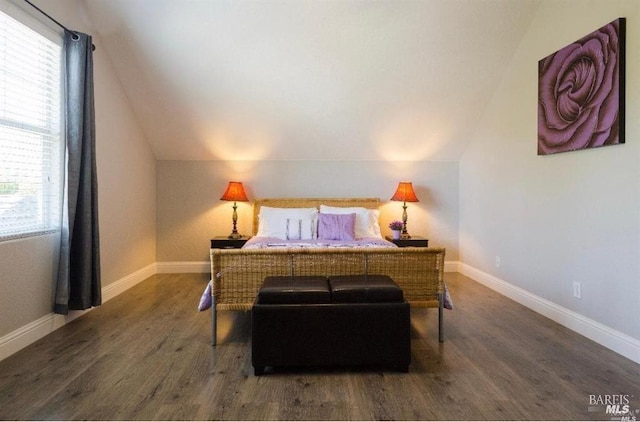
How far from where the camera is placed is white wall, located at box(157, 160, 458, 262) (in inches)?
191

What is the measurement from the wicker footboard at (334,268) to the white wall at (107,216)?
4.50 ft

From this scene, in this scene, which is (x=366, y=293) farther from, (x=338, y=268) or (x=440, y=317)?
(x=440, y=317)

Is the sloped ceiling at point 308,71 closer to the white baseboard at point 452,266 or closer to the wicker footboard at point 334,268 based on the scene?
the white baseboard at point 452,266

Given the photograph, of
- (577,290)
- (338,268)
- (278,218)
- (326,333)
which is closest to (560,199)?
(577,290)

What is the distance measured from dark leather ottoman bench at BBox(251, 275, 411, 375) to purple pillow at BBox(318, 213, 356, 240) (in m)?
2.00

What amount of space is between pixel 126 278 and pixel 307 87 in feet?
9.91

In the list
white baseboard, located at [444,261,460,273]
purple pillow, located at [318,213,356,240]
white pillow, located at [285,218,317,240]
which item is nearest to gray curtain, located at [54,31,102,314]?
white pillow, located at [285,218,317,240]

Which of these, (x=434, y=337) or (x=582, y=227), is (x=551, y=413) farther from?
(x=582, y=227)

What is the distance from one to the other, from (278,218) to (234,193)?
70 cm

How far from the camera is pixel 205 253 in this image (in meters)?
4.89

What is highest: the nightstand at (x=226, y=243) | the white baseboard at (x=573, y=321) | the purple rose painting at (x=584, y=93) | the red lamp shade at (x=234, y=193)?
the purple rose painting at (x=584, y=93)

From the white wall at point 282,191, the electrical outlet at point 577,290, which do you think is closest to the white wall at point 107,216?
the white wall at point 282,191

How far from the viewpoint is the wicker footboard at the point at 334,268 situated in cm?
258

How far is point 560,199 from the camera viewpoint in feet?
9.89
